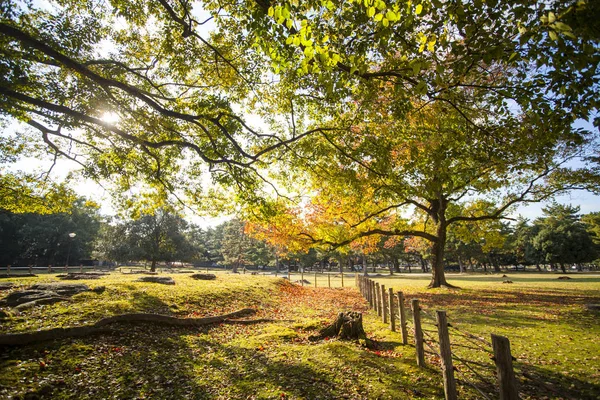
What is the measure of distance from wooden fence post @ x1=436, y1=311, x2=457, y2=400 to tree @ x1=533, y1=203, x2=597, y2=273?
2451 inches

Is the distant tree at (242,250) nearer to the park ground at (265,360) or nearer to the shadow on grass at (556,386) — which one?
the park ground at (265,360)

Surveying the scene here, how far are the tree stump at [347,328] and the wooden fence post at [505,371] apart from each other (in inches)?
203

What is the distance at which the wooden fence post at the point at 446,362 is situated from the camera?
186 inches

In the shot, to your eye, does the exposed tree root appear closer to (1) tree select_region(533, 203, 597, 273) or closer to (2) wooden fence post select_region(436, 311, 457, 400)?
(2) wooden fence post select_region(436, 311, 457, 400)

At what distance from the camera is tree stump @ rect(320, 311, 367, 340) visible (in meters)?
8.45

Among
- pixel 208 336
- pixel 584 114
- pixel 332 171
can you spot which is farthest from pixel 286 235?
pixel 584 114

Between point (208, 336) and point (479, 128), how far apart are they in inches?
421

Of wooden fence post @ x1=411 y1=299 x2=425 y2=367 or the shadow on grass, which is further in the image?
wooden fence post @ x1=411 y1=299 x2=425 y2=367

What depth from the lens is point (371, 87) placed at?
761cm

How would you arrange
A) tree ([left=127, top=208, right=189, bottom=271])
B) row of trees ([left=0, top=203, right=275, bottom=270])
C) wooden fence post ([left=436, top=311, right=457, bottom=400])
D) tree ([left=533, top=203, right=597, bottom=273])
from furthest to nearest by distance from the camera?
tree ([left=533, top=203, right=597, bottom=273]) → row of trees ([left=0, top=203, right=275, bottom=270]) → tree ([left=127, top=208, right=189, bottom=271]) → wooden fence post ([left=436, top=311, right=457, bottom=400])

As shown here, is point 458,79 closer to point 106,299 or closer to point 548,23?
point 548,23

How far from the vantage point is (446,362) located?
481 cm

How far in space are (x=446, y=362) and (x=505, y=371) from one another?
5.00ft

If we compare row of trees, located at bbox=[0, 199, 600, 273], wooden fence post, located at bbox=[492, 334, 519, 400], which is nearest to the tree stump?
wooden fence post, located at bbox=[492, 334, 519, 400]
